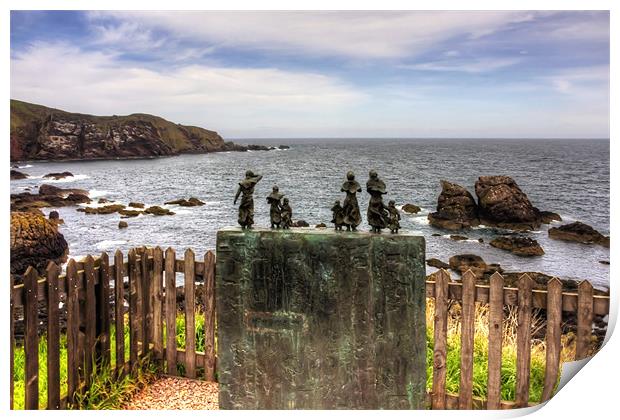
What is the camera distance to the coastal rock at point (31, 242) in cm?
921

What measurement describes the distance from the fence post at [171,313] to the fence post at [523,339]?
3668mm

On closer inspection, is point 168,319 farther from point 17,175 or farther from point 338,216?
point 17,175

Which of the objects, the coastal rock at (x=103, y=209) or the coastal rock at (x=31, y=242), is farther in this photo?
the coastal rock at (x=103, y=209)

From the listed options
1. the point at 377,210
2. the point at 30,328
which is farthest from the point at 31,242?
the point at 377,210

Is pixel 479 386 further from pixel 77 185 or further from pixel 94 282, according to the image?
pixel 77 185

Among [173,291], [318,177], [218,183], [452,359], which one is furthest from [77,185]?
[452,359]

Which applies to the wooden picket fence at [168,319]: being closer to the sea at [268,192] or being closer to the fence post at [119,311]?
the fence post at [119,311]

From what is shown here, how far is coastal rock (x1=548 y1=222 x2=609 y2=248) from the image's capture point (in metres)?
21.3

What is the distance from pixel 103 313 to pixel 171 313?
2.77ft

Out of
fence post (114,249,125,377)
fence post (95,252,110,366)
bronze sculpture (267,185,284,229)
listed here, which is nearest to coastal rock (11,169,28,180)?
fence post (114,249,125,377)

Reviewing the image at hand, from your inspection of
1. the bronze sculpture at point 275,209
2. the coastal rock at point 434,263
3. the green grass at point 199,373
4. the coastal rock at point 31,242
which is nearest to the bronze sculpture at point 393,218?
the bronze sculpture at point 275,209

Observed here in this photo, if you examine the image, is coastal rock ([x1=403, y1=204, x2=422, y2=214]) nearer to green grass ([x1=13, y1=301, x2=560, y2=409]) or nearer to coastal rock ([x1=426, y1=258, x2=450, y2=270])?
coastal rock ([x1=426, y1=258, x2=450, y2=270])

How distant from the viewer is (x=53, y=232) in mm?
10344

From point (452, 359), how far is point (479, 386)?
0.71 m
